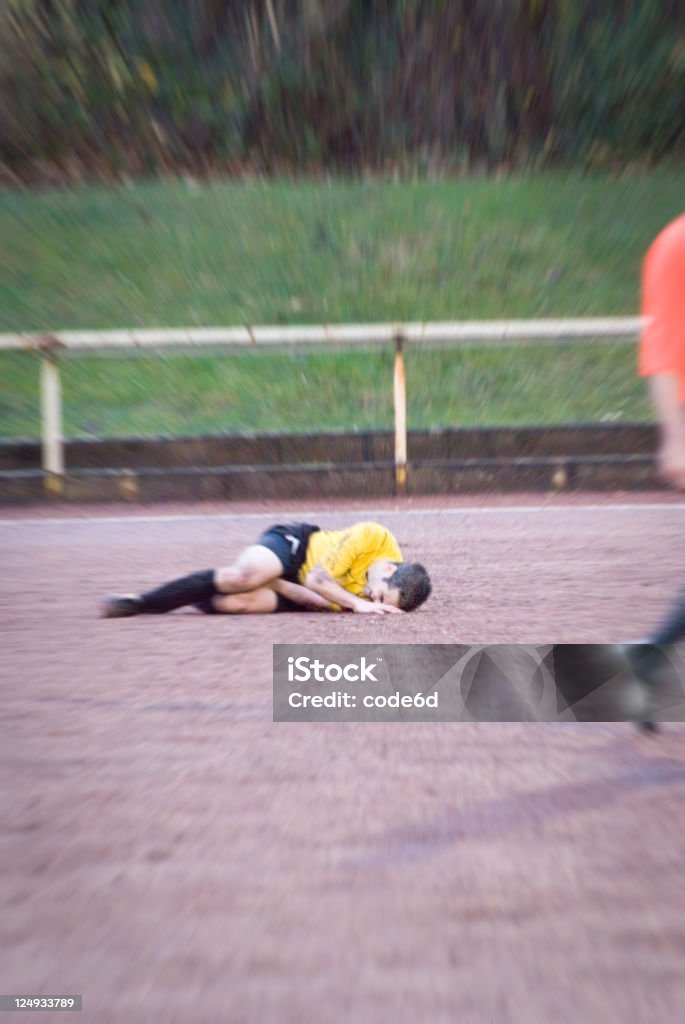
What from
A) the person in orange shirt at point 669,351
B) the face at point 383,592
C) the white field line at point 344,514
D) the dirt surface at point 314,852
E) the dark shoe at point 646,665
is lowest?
the dirt surface at point 314,852

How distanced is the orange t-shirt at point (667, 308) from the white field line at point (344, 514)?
500 cm

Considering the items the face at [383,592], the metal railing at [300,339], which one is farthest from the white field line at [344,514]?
the face at [383,592]

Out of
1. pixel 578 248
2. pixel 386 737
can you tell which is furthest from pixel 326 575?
pixel 578 248

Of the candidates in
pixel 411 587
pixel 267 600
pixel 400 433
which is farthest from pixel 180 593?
pixel 400 433

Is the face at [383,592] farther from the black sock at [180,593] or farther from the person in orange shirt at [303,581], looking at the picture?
the black sock at [180,593]

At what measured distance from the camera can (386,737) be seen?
264 centimetres

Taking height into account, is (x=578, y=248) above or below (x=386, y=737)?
above

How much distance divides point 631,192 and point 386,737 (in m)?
13.9

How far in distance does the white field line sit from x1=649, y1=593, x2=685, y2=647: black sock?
4.93m

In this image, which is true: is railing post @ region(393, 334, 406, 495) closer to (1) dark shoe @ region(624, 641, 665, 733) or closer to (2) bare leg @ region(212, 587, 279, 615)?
(2) bare leg @ region(212, 587, 279, 615)

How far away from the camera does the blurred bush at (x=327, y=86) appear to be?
15719 mm

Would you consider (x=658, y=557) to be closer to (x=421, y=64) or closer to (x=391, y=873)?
(x=391, y=873)

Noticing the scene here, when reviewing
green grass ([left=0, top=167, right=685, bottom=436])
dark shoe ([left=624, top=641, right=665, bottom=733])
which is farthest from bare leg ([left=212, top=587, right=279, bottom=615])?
green grass ([left=0, top=167, right=685, bottom=436])

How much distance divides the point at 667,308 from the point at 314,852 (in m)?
1.42
